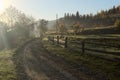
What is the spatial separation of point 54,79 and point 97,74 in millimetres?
3001

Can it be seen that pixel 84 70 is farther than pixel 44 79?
Yes

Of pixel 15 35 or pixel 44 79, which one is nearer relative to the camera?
pixel 44 79

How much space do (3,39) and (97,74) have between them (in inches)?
1994

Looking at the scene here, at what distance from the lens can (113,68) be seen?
17219 mm

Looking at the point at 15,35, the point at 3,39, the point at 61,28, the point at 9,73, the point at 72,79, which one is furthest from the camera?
the point at 61,28

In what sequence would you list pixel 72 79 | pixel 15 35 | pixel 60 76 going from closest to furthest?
pixel 72 79 → pixel 60 76 → pixel 15 35

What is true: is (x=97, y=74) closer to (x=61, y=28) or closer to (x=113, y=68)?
(x=113, y=68)

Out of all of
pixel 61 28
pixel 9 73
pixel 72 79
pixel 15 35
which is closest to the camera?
pixel 72 79

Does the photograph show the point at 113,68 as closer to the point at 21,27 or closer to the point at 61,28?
the point at 21,27

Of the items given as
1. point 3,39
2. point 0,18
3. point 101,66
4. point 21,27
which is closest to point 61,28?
point 0,18

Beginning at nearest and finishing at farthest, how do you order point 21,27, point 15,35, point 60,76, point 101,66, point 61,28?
point 60,76 → point 101,66 → point 15,35 → point 21,27 → point 61,28

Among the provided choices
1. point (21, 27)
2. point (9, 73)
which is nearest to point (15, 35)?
point (21, 27)

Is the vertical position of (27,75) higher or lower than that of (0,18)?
lower

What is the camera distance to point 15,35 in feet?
240
